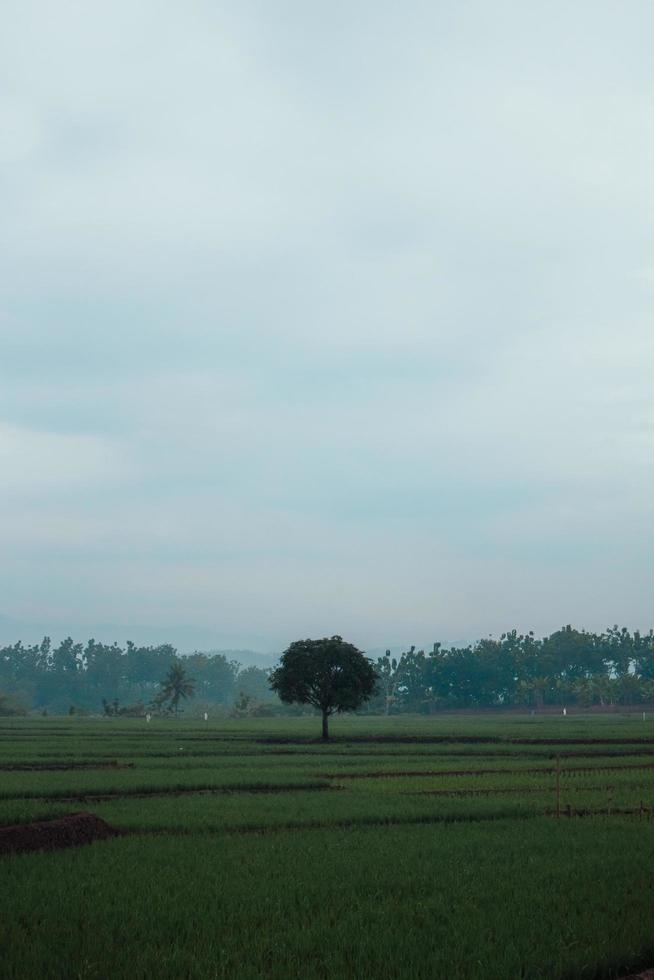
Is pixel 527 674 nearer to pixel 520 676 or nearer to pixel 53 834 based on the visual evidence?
pixel 520 676

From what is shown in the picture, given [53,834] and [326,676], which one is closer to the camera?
[53,834]

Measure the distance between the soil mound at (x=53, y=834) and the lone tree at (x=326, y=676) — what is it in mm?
47344

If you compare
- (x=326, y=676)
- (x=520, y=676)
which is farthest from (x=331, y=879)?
(x=520, y=676)

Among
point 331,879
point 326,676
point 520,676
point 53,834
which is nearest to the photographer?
point 331,879

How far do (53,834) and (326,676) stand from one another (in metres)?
49.3

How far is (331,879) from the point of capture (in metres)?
16.7

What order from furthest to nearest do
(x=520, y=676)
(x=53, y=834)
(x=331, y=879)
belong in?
(x=520, y=676)
(x=53, y=834)
(x=331, y=879)

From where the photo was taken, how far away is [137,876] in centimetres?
1688

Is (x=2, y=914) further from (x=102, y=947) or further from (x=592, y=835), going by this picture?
(x=592, y=835)

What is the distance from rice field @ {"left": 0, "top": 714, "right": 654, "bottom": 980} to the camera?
1195 cm

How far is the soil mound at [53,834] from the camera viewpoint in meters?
20.2

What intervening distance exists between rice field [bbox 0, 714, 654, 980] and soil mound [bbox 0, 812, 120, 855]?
0.65 m

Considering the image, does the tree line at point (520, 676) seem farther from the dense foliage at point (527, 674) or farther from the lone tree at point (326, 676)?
the lone tree at point (326, 676)

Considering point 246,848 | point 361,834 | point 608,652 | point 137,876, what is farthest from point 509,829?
point 608,652
